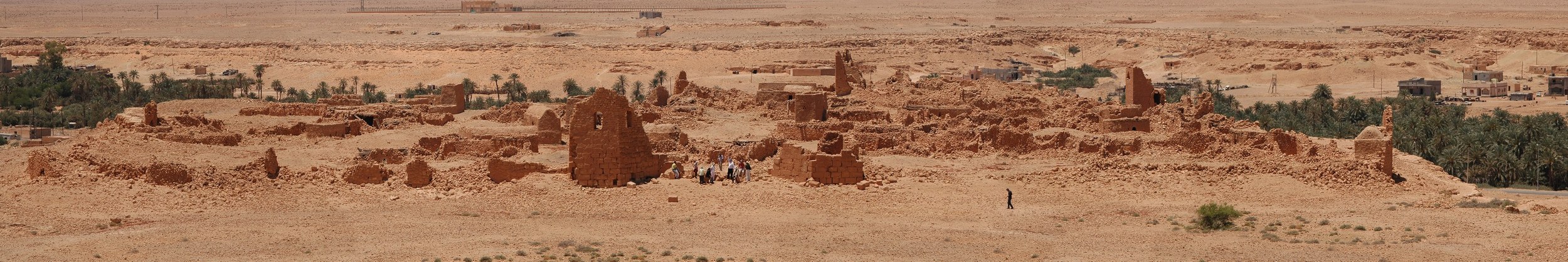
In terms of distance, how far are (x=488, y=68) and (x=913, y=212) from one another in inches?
2355

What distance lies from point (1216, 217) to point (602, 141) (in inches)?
313

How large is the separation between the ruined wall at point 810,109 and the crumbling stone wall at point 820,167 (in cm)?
713

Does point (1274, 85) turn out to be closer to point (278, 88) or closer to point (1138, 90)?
point (278, 88)

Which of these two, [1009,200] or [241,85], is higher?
[241,85]

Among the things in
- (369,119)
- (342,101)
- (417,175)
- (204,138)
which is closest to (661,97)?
(369,119)

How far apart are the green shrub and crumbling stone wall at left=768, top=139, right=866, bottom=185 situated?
482 cm

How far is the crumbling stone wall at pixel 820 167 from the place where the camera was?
103ft

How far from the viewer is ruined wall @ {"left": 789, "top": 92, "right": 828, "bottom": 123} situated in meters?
39.3

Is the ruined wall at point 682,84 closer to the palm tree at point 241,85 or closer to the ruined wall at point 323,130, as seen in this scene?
the ruined wall at point 323,130

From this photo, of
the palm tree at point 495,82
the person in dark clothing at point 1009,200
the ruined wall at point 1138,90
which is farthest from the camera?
the palm tree at point 495,82

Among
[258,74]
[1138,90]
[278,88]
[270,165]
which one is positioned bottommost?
[270,165]

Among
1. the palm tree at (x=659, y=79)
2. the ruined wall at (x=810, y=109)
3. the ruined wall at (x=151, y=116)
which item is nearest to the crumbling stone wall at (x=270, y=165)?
the ruined wall at (x=151, y=116)

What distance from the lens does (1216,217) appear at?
29.0 meters

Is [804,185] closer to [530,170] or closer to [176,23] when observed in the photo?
[530,170]
